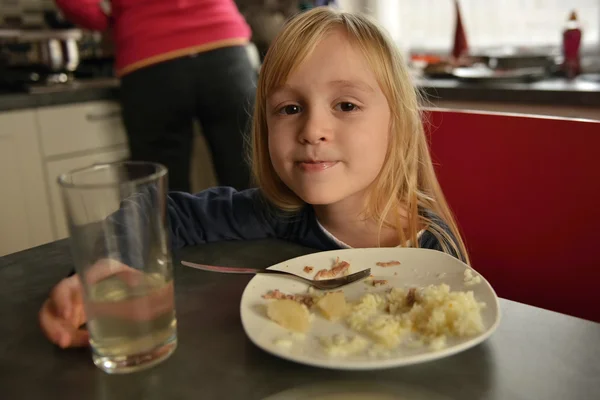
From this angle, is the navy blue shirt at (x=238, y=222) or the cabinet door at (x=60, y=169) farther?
the cabinet door at (x=60, y=169)

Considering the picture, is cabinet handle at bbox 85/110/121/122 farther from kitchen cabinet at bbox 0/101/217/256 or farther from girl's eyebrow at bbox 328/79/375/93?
girl's eyebrow at bbox 328/79/375/93

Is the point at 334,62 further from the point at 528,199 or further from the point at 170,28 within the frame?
the point at 170,28

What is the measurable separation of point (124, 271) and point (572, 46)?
74.8 inches

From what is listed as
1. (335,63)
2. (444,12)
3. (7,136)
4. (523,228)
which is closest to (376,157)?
(335,63)

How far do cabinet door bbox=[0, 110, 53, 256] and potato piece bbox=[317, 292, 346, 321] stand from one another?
5.81ft

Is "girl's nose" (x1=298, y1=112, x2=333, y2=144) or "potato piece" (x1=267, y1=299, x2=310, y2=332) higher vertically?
"girl's nose" (x1=298, y1=112, x2=333, y2=144)

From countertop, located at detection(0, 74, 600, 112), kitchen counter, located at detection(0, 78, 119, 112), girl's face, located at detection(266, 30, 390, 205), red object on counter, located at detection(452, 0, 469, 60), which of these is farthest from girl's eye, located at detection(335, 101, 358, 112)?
red object on counter, located at detection(452, 0, 469, 60)

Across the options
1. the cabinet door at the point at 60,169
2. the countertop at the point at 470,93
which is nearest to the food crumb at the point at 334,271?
the countertop at the point at 470,93

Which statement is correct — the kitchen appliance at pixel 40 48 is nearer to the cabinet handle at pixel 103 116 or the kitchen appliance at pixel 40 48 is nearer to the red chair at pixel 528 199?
the cabinet handle at pixel 103 116

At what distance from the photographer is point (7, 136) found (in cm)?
204

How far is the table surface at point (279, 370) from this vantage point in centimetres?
48

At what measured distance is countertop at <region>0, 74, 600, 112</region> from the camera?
169 centimetres

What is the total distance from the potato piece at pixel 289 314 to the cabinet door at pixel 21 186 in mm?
1761

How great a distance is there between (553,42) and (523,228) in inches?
71.3
